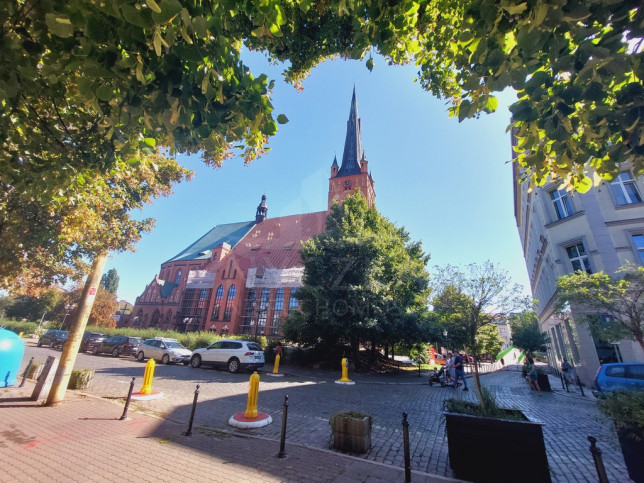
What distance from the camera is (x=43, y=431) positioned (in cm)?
551

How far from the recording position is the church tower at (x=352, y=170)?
153ft

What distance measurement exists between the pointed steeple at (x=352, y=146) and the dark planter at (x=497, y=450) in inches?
1825

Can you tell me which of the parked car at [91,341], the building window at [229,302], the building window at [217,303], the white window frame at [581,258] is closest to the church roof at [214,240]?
the building window at [217,303]

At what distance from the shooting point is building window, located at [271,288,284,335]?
1575 inches

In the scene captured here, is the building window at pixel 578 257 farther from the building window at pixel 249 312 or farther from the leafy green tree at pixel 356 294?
the building window at pixel 249 312

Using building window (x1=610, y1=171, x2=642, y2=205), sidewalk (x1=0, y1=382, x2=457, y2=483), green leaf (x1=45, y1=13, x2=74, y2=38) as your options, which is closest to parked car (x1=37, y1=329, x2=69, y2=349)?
sidewalk (x1=0, y1=382, x2=457, y2=483)

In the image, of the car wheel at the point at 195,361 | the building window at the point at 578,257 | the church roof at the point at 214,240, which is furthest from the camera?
the church roof at the point at 214,240

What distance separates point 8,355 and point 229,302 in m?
36.7

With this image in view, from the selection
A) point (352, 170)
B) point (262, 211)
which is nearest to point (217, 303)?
point (262, 211)

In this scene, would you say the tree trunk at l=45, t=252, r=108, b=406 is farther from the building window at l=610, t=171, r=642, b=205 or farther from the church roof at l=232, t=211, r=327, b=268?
the church roof at l=232, t=211, r=327, b=268

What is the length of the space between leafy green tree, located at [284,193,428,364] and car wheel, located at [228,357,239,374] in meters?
4.79

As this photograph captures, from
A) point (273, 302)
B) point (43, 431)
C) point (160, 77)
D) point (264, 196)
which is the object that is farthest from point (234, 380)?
point (264, 196)

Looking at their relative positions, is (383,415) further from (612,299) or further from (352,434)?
(612,299)

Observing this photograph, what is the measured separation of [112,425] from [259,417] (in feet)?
10.4
